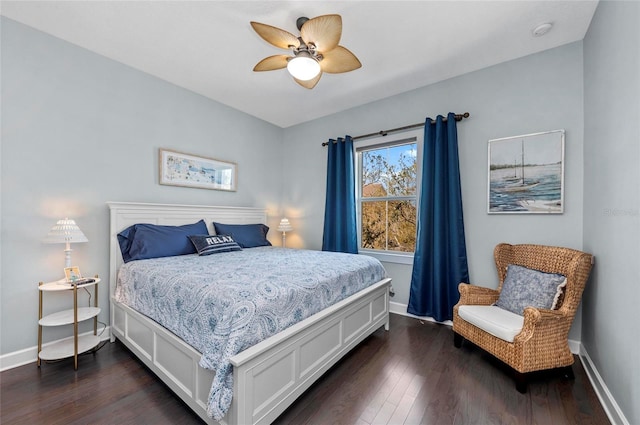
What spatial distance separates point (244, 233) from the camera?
3551 millimetres

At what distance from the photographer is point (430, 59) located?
263 cm

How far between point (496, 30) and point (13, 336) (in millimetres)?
4675

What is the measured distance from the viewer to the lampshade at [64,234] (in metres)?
2.07

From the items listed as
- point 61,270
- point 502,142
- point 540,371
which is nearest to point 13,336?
point 61,270

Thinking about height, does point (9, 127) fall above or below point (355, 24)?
below

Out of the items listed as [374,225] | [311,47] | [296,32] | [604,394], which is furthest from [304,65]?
[604,394]

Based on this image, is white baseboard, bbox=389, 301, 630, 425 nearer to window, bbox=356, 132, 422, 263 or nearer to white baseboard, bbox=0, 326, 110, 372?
window, bbox=356, 132, 422, 263

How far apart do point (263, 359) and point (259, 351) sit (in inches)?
3.6

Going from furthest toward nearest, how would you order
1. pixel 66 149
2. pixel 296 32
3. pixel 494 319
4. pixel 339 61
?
pixel 66 149 < pixel 296 32 < pixel 339 61 < pixel 494 319

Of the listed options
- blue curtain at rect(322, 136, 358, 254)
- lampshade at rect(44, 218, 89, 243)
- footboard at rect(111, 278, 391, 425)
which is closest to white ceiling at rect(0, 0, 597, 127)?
blue curtain at rect(322, 136, 358, 254)

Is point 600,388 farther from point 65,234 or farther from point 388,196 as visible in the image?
point 65,234

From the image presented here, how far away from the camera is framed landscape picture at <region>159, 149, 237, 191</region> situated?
3107 mm

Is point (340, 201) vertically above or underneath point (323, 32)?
underneath

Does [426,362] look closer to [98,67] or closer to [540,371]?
[540,371]
